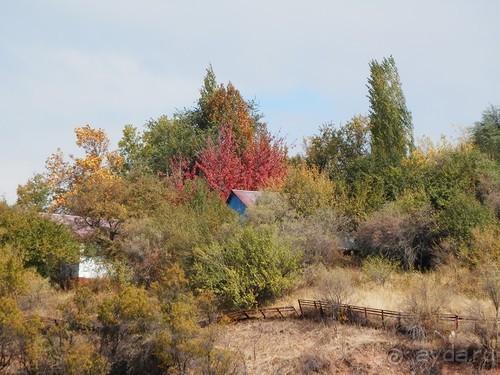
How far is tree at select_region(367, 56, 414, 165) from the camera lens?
51781 mm

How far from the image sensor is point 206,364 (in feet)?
81.8

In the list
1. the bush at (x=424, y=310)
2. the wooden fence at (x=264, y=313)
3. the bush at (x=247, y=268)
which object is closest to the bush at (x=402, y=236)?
the bush at (x=247, y=268)

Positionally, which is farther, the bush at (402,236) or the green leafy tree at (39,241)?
the green leafy tree at (39,241)

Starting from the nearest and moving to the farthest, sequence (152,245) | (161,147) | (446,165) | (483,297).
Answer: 1. (483,297)
2. (152,245)
3. (446,165)
4. (161,147)

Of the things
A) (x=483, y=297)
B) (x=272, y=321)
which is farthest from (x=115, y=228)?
(x=483, y=297)

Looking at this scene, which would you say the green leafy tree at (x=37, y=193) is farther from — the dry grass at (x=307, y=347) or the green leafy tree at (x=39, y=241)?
the dry grass at (x=307, y=347)

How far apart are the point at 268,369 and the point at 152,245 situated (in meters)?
10.7

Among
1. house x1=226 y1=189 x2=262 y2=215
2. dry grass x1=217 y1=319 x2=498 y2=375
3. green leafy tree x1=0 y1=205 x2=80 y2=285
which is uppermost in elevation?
house x1=226 y1=189 x2=262 y2=215

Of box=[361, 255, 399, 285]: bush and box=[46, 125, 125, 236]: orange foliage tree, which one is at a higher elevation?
box=[46, 125, 125, 236]: orange foliage tree

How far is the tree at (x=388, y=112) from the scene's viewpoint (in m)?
51.8

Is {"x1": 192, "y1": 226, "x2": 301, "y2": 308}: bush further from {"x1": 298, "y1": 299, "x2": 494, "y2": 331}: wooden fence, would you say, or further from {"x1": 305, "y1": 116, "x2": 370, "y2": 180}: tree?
{"x1": 305, "y1": 116, "x2": 370, "y2": 180}: tree

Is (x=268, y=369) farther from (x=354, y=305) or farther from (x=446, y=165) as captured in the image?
A: (x=446, y=165)

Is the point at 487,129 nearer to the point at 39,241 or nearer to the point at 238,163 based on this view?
the point at 238,163

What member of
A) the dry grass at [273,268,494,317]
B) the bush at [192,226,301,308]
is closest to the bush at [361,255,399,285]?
the dry grass at [273,268,494,317]
